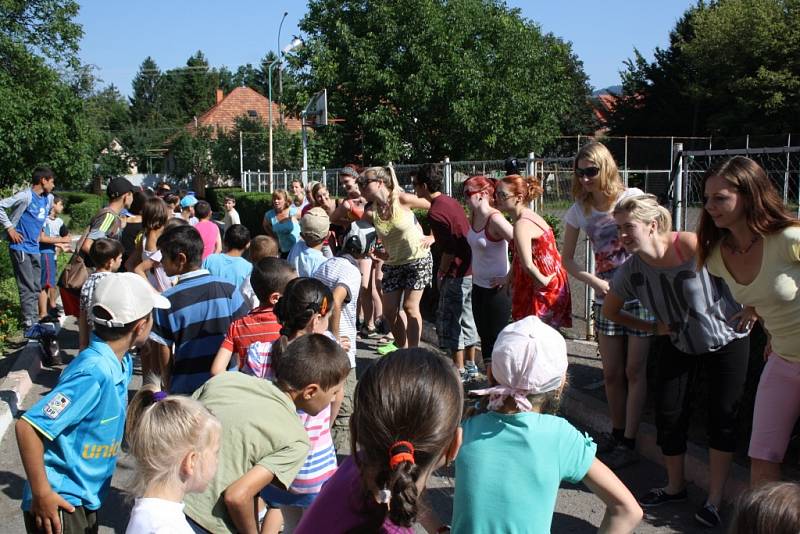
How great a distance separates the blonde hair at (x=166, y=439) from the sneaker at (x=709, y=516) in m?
2.87

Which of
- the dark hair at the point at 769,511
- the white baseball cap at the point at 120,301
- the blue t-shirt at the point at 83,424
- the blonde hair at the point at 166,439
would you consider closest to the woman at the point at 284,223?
the white baseball cap at the point at 120,301

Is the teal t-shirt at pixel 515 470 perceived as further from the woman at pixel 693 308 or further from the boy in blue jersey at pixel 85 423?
the woman at pixel 693 308

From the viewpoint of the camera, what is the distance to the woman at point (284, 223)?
30.2ft

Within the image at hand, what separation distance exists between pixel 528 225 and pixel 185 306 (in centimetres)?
246

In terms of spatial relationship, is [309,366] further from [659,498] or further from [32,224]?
[32,224]

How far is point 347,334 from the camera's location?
5.02m

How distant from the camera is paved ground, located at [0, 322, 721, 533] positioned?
4070 millimetres

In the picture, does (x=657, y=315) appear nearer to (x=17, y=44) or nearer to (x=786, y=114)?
(x=17, y=44)

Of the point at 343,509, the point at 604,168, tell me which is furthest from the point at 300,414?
the point at 604,168

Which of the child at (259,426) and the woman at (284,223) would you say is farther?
the woman at (284,223)

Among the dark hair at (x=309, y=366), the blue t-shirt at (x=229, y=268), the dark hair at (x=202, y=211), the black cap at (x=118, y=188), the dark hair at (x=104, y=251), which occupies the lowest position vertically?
the dark hair at (x=309, y=366)

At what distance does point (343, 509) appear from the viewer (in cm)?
176

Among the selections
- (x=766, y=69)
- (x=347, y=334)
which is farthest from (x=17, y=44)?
(x=766, y=69)

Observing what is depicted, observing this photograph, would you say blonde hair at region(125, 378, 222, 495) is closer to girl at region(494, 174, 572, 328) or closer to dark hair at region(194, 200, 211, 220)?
girl at region(494, 174, 572, 328)
